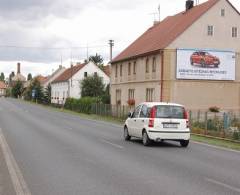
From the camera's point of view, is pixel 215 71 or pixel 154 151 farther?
pixel 215 71

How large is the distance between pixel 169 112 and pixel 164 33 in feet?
110

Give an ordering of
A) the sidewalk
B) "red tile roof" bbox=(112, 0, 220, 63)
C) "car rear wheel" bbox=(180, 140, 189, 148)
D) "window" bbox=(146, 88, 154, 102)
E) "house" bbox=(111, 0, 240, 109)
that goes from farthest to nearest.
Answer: "window" bbox=(146, 88, 154, 102) < "red tile roof" bbox=(112, 0, 220, 63) < "house" bbox=(111, 0, 240, 109) < "car rear wheel" bbox=(180, 140, 189, 148) < the sidewalk

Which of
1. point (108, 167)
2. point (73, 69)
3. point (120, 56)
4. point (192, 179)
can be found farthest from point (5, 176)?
point (73, 69)

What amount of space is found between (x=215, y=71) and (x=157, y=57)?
17.2 ft

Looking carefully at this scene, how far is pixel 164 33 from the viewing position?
174 feet

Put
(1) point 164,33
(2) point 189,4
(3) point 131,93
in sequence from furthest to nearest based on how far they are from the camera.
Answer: (3) point 131,93 < (2) point 189,4 < (1) point 164,33

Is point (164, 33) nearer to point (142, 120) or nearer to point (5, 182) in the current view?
point (142, 120)

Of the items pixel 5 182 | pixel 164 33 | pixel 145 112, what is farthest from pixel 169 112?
pixel 164 33

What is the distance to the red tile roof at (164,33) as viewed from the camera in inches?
1906

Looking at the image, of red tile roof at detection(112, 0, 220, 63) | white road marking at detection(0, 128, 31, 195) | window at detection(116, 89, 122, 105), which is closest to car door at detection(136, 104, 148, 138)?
white road marking at detection(0, 128, 31, 195)

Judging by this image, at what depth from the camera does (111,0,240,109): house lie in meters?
47.4

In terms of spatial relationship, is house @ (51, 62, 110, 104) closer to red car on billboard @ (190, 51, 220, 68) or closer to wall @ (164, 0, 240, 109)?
wall @ (164, 0, 240, 109)

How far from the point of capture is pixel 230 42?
4947cm

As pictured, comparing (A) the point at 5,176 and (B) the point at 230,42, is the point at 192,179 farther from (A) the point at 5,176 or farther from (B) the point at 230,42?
(B) the point at 230,42
